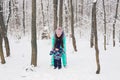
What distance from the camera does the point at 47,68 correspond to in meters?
12.4

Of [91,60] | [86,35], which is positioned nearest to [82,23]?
[86,35]

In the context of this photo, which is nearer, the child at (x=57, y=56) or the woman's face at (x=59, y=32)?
the woman's face at (x=59, y=32)

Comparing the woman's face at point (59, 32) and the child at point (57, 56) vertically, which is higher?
the woman's face at point (59, 32)

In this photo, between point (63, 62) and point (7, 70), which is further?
point (63, 62)

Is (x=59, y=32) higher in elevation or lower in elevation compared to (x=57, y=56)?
higher

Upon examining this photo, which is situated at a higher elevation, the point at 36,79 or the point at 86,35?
the point at 36,79

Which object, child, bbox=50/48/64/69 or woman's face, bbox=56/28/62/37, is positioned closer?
woman's face, bbox=56/28/62/37

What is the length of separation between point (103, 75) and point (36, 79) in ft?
9.18

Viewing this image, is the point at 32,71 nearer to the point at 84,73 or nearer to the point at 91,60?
the point at 84,73

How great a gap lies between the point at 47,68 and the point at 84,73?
188 cm

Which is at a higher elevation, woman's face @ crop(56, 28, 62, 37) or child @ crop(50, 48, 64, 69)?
woman's face @ crop(56, 28, 62, 37)

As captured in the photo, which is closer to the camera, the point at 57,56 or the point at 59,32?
the point at 59,32

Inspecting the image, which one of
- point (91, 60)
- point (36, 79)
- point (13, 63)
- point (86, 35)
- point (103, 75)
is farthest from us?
point (86, 35)

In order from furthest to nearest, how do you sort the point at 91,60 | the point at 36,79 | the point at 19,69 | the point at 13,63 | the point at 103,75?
the point at 91,60 → the point at 13,63 → the point at 19,69 → the point at 103,75 → the point at 36,79
